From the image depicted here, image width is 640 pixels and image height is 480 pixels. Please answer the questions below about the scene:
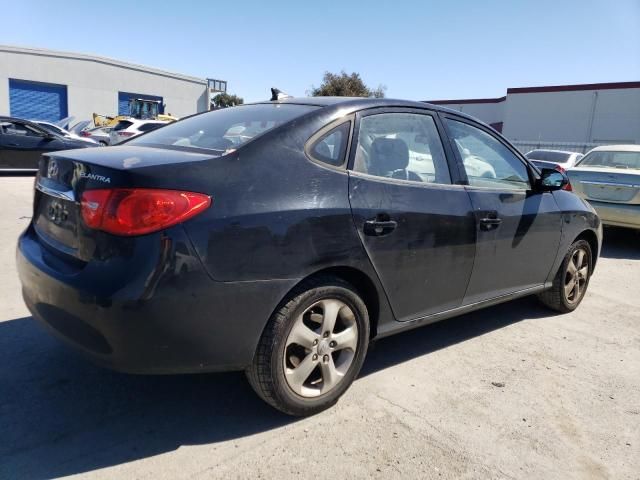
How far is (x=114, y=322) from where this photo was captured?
2.20 m

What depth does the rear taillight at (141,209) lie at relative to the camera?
2211mm

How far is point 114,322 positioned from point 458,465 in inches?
66.0

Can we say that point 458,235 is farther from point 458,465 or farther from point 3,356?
point 3,356

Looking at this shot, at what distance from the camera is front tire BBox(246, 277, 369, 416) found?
255 cm

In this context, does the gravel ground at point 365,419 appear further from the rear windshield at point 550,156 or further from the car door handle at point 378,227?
the rear windshield at point 550,156

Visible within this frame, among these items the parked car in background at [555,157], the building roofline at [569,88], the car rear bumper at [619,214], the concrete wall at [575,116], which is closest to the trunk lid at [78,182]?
the car rear bumper at [619,214]

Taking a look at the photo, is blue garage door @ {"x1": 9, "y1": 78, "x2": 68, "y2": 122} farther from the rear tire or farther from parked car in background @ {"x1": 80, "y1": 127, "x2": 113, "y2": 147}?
the rear tire

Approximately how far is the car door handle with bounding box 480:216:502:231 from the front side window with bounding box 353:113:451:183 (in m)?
0.38

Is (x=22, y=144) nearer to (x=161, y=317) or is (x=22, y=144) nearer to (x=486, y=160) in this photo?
(x=486, y=160)

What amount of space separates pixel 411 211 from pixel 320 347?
0.94 m

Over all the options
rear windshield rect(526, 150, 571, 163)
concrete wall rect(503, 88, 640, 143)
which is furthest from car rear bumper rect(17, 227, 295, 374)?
concrete wall rect(503, 88, 640, 143)

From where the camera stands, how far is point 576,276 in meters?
4.75

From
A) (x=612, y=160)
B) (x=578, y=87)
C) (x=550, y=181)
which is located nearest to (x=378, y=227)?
(x=550, y=181)

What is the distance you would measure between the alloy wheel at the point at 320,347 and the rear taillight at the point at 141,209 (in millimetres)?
791
